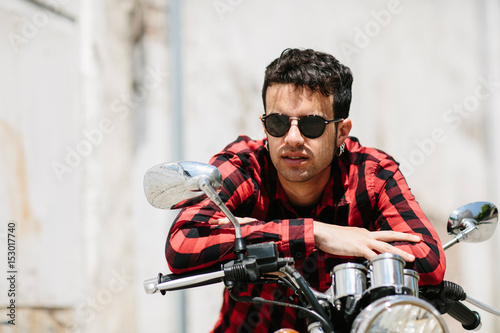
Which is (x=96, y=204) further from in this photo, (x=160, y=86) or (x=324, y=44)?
(x=324, y=44)

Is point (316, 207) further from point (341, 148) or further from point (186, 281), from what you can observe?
point (186, 281)

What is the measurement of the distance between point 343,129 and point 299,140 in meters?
0.36

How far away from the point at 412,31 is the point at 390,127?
0.89 m

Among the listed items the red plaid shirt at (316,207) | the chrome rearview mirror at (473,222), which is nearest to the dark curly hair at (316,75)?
the red plaid shirt at (316,207)

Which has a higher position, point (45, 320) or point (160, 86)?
point (160, 86)

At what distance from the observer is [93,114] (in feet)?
13.5

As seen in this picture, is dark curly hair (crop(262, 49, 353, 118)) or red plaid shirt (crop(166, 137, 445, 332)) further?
dark curly hair (crop(262, 49, 353, 118))

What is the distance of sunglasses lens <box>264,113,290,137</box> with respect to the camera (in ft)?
6.64

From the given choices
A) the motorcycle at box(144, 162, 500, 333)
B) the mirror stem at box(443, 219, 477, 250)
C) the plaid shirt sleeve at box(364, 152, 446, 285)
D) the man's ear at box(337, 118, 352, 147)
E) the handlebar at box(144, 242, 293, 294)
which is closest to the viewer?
the motorcycle at box(144, 162, 500, 333)

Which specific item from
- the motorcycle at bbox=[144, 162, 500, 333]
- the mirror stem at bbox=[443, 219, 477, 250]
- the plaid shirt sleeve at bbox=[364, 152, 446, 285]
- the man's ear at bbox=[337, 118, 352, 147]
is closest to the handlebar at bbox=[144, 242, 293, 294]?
the motorcycle at bbox=[144, 162, 500, 333]

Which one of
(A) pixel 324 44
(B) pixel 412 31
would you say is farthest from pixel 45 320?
(B) pixel 412 31

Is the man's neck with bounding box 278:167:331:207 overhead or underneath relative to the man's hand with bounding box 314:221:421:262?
overhead

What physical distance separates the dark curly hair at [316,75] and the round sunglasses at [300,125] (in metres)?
0.17

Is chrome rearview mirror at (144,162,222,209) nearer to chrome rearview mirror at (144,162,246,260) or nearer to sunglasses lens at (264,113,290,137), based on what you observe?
chrome rearview mirror at (144,162,246,260)
